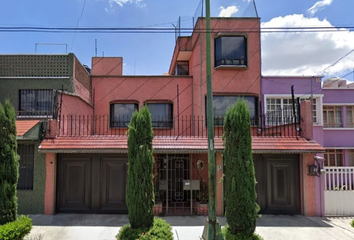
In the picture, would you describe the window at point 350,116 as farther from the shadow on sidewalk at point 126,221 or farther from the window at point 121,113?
the window at point 121,113

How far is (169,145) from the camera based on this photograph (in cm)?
879

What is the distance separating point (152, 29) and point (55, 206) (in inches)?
299

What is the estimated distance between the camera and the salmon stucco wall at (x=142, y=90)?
13.9 meters

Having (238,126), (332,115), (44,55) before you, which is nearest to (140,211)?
(238,126)

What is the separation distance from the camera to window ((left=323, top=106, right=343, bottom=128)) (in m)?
16.0

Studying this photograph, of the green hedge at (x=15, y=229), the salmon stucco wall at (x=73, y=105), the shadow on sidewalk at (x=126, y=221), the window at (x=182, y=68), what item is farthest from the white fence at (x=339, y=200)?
the salmon stucco wall at (x=73, y=105)

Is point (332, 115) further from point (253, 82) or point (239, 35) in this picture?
point (239, 35)

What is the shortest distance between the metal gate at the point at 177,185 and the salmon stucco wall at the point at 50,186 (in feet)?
12.7

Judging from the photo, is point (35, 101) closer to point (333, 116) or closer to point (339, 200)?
point (339, 200)

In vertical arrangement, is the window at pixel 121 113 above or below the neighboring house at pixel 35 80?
below

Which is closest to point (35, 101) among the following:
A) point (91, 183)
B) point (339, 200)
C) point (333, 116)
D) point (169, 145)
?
point (91, 183)

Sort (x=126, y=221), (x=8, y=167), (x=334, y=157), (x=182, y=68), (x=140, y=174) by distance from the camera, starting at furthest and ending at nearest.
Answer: (x=182, y=68) < (x=334, y=157) < (x=126, y=221) < (x=8, y=167) < (x=140, y=174)

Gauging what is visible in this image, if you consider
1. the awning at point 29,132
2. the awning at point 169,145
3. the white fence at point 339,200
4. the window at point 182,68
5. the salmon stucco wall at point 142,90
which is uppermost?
the window at point 182,68

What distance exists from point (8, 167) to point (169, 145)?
16.4 ft
